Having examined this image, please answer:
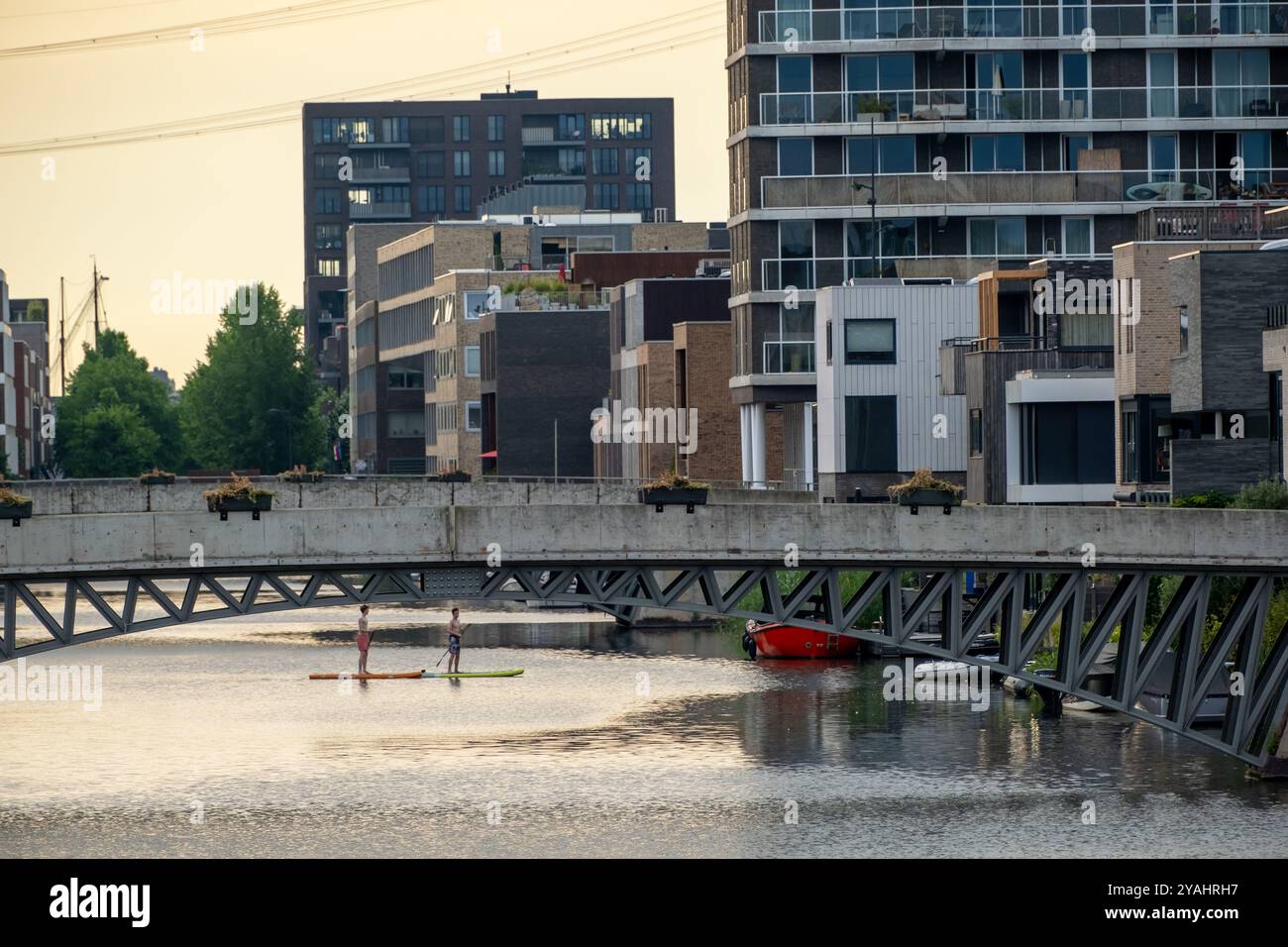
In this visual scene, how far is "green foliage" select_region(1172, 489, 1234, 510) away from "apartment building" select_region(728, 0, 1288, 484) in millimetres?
33656

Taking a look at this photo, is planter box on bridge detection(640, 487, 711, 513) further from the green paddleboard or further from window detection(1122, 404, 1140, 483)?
the green paddleboard

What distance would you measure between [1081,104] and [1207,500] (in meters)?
39.6

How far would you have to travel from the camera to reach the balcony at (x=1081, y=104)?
91.3 metres

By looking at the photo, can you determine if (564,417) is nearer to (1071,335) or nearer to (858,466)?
(858,466)

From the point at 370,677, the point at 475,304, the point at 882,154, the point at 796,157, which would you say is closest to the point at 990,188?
the point at 882,154

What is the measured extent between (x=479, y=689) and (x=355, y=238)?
4980 inches

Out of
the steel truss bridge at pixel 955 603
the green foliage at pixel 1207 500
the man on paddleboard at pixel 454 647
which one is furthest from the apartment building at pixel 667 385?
the steel truss bridge at pixel 955 603

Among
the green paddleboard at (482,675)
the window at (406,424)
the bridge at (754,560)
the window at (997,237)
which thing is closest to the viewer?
the bridge at (754,560)

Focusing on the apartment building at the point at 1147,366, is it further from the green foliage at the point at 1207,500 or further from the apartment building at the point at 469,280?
the apartment building at the point at 469,280

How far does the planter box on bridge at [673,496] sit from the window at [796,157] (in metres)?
49.6

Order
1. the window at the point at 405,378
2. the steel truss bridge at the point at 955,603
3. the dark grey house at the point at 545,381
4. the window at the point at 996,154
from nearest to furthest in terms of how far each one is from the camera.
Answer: the steel truss bridge at the point at 955,603
the window at the point at 996,154
the dark grey house at the point at 545,381
the window at the point at 405,378

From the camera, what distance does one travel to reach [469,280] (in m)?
151

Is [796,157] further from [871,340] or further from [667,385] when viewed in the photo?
[667,385]
